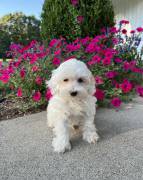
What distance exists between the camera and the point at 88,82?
3.36 metres

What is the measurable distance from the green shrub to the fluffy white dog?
317 centimetres

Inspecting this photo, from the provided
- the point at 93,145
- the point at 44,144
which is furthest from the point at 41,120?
the point at 93,145

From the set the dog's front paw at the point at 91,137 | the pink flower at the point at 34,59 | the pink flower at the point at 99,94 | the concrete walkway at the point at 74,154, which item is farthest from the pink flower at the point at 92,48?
the dog's front paw at the point at 91,137

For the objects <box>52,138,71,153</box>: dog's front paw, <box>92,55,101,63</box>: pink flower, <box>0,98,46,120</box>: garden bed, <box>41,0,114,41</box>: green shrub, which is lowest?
<box>52,138,71,153</box>: dog's front paw

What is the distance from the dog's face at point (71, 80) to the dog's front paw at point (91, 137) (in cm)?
47

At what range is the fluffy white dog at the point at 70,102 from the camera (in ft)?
10.3

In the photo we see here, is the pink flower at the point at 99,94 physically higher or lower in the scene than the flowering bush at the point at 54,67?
lower

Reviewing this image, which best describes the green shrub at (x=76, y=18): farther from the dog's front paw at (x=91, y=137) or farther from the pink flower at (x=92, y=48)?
the dog's front paw at (x=91, y=137)

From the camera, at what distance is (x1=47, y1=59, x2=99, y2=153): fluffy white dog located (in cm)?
315

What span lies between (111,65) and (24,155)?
9.15ft

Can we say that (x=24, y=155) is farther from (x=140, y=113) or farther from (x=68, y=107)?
(x=140, y=113)

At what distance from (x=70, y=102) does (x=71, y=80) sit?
36 centimetres

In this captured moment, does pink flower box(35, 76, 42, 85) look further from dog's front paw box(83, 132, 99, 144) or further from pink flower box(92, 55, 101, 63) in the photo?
dog's front paw box(83, 132, 99, 144)

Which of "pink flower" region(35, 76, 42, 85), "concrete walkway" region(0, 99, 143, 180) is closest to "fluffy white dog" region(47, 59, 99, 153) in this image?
"concrete walkway" region(0, 99, 143, 180)
